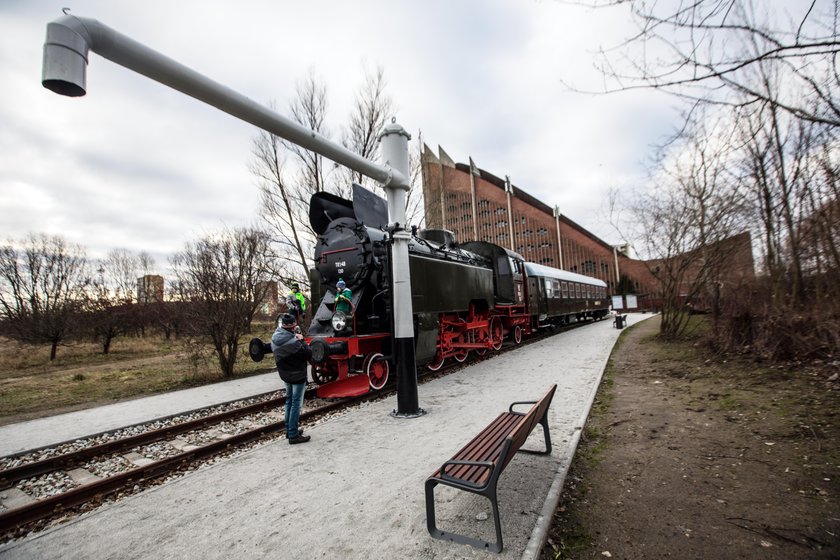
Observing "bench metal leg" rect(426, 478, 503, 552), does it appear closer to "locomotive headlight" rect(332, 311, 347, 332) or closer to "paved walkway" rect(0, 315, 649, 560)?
"paved walkway" rect(0, 315, 649, 560)

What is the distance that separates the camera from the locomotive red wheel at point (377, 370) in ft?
23.1

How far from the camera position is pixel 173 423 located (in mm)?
6254

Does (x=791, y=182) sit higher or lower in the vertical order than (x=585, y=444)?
higher

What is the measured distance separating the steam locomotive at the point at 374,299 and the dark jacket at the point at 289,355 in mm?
716

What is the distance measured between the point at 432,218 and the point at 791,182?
13.3m

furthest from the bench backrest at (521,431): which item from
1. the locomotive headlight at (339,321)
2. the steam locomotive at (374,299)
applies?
the locomotive headlight at (339,321)

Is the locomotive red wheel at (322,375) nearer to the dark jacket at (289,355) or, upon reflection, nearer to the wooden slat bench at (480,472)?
the dark jacket at (289,355)

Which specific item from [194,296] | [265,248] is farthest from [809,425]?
[265,248]

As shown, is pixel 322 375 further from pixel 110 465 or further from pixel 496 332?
pixel 496 332

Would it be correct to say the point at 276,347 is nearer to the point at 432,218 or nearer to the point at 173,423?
the point at 173,423

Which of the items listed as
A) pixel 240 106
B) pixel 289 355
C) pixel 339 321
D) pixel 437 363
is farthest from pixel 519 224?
pixel 240 106

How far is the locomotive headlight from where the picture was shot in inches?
262

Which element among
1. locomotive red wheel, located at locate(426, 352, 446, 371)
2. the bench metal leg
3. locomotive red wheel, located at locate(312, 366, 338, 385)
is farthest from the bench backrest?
locomotive red wheel, located at locate(426, 352, 446, 371)

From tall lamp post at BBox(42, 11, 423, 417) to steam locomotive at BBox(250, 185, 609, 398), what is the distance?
671mm
